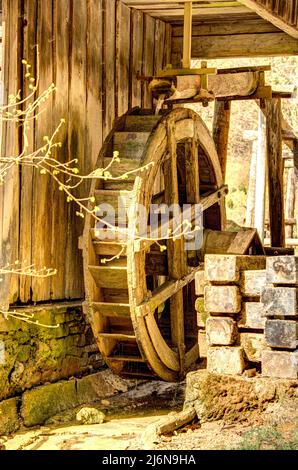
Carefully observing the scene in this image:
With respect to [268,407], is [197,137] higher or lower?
higher

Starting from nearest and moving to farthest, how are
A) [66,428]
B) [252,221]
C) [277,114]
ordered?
[66,428], [277,114], [252,221]

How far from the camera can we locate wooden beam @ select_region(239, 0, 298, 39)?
9.05 m

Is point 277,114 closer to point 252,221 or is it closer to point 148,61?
point 148,61

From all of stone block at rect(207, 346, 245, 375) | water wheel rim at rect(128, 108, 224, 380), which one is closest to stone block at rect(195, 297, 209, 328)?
stone block at rect(207, 346, 245, 375)

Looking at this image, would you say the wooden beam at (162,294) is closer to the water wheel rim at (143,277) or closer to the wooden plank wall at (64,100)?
the water wheel rim at (143,277)

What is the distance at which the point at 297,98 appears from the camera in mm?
10906

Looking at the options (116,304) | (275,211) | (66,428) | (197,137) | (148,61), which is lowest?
(66,428)

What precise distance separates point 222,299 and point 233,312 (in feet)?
0.43

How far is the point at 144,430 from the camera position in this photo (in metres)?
Answer: 7.83

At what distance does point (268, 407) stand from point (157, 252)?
337 centimetres

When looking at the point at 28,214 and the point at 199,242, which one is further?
the point at 199,242

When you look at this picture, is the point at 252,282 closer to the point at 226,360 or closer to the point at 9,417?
the point at 226,360

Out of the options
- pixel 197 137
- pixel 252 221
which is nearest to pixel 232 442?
pixel 197 137

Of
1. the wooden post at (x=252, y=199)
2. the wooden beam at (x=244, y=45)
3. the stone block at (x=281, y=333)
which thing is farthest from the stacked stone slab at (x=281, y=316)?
the wooden post at (x=252, y=199)
